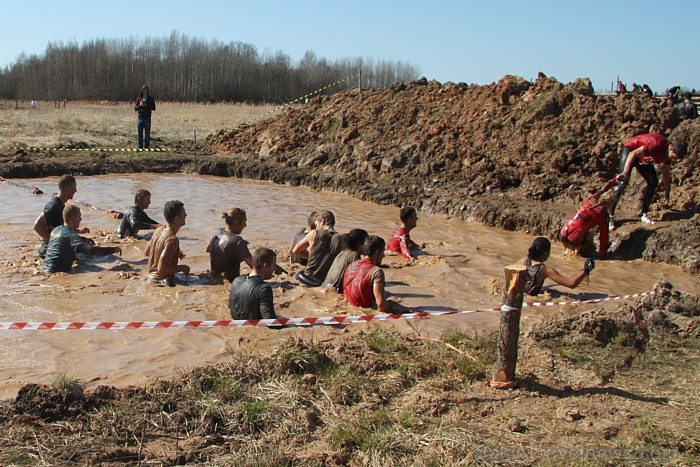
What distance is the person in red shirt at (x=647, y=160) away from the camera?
1116 cm

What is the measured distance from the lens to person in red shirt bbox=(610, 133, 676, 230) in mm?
11156

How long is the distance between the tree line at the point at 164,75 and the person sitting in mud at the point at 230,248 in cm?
6945

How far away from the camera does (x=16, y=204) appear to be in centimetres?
1415

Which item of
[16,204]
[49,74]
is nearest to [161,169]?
[16,204]

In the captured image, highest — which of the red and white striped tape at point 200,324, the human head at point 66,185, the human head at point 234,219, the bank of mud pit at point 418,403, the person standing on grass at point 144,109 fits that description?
the person standing on grass at point 144,109

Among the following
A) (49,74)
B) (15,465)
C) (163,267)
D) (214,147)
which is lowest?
(15,465)

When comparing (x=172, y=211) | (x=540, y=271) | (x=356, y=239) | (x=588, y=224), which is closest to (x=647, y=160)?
(x=588, y=224)

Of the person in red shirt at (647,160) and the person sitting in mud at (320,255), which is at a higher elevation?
the person in red shirt at (647,160)

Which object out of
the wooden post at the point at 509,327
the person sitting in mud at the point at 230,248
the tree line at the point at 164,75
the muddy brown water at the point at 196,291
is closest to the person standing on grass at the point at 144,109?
the muddy brown water at the point at 196,291

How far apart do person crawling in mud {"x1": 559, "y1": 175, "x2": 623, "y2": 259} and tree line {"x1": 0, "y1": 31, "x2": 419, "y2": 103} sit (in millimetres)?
67577

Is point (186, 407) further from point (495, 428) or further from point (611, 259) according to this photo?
point (611, 259)

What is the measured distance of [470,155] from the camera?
16594 mm

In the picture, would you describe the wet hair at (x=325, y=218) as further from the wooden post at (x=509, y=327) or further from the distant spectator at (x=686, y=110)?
the distant spectator at (x=686, y=110)

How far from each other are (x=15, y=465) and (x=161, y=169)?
1765cm
